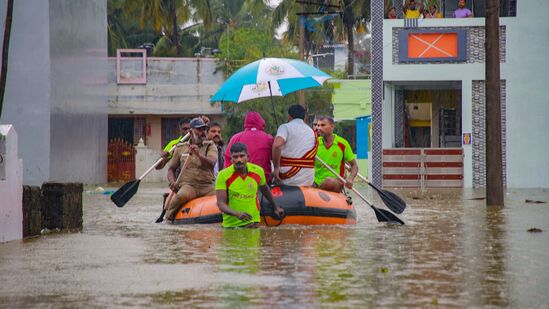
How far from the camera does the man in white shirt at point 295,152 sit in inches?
663

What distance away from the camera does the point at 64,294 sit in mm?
9031

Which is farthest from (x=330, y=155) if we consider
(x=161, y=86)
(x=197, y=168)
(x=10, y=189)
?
(x=161, y=86)

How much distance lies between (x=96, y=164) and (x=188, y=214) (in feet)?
79.7

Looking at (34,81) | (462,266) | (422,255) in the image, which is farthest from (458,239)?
(34,81)

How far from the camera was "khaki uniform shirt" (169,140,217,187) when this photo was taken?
1745 centimetres

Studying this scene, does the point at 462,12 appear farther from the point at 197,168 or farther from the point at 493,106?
the point at 197,168

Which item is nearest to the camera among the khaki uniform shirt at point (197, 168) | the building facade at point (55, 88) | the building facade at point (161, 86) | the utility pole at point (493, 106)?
the khaki uniform shirt at point (197, 168)

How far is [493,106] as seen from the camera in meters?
22.1

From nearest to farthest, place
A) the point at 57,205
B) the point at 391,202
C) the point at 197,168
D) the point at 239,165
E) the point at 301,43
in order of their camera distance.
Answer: the point at 239,165
the point at 57,205
the point at 197,168
the point at 391,202
the point at 301,43

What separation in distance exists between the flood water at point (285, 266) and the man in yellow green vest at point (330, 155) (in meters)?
0.99

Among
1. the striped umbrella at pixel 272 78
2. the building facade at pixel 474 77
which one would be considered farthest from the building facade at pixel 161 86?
the striped umbrella at pixel 272 78

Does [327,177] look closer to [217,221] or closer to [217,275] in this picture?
[217,221]

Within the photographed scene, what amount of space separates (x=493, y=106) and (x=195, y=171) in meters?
6.81

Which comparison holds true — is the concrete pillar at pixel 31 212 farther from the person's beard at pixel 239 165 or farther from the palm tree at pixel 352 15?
the palm tree at pixel 352 15
